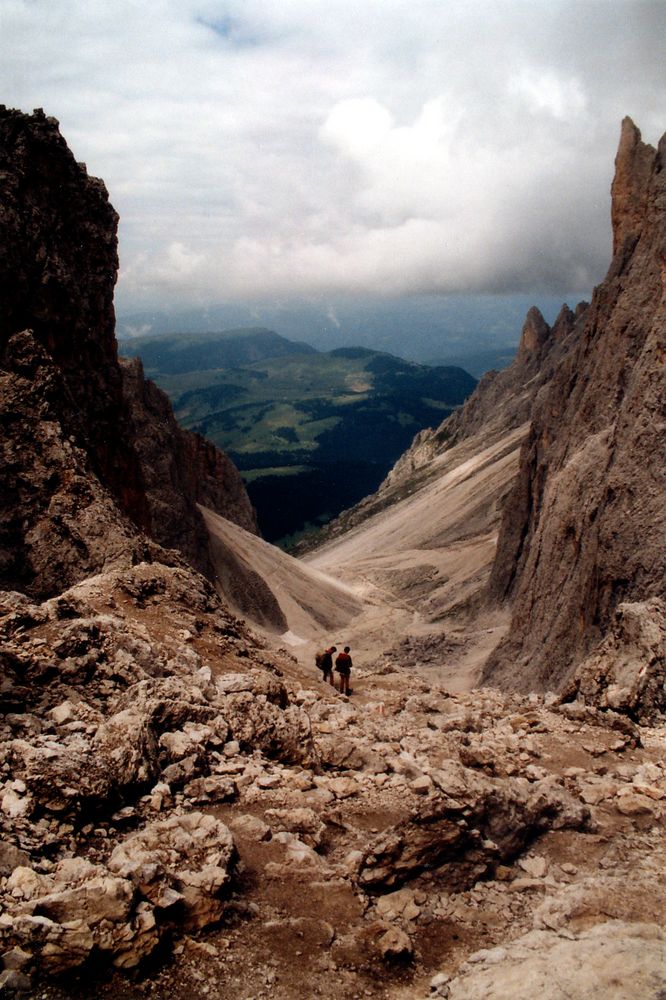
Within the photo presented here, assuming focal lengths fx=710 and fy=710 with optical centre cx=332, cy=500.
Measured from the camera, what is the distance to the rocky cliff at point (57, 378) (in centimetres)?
2072

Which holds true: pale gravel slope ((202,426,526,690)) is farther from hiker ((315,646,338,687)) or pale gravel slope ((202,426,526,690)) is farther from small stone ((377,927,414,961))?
small stone ((377,927,414,961))

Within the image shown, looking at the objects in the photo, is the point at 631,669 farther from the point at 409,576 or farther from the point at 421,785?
the point at 409,576

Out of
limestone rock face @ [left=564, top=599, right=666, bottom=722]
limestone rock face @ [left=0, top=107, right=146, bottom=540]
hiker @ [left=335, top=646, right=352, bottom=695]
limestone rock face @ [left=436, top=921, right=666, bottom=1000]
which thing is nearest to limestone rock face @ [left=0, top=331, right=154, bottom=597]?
limestone rock face @ [left=0, top=107, right=146, bottom=540]

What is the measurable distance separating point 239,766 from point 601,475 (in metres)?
30.3

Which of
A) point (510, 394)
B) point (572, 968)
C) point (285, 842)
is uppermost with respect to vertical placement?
point (510, 394)

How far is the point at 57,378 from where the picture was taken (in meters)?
23.4

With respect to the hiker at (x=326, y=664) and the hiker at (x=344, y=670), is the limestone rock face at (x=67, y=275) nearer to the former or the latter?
the hiker at (x=326, y=664)

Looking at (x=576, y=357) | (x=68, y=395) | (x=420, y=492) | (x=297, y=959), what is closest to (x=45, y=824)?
(x=297, y=959)

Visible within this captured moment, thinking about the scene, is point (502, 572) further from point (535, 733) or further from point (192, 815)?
point (192, 815)

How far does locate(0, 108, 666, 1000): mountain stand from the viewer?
7.02 m

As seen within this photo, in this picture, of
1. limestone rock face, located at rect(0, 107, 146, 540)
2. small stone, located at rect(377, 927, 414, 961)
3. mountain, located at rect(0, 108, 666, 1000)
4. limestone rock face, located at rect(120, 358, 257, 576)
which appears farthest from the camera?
limestone rock face, located at rect(120, 358, 257, 576)

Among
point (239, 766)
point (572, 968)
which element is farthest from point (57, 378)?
point (572, 968)

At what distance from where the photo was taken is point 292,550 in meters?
137

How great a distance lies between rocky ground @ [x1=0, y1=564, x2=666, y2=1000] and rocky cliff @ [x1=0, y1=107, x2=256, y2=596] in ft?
21.9
